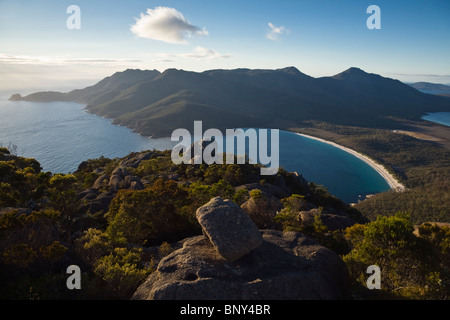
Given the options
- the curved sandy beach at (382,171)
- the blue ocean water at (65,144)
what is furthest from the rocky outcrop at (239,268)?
the curved sandy beach at (382,171)

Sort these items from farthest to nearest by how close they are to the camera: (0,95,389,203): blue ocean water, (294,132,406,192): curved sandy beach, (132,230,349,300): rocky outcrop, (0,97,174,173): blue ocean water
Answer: (294,132,406,192): curved sandy beach < (0,95,389,203): blue ocean water < (0,97,174,173): blue ocean water < (132,230,349,300): rocky outcrop

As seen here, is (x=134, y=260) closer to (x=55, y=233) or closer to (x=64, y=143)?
(x=55, y=233)

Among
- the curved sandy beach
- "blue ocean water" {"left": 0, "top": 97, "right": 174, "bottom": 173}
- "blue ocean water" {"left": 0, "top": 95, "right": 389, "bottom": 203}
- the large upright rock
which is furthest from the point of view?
the curved sandy beach

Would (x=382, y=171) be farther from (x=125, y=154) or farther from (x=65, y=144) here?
(x=65, y=144)

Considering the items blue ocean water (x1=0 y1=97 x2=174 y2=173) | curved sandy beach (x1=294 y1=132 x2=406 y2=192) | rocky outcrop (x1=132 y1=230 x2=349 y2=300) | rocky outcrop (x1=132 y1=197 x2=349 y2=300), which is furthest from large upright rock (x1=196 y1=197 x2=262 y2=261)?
curved sandy beach (x1=294 y1=132 x2=406 y2=192)

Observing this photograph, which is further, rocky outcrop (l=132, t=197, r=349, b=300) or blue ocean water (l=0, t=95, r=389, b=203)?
blue ocean water (l=0, t=95, r=389, b=203)

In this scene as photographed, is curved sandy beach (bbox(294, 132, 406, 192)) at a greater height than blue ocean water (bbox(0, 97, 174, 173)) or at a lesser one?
lesser

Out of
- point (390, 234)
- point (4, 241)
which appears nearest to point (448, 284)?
point (390, 234)

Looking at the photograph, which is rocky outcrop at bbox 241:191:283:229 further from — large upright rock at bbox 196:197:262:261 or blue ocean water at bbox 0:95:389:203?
blue ocean water at bbox 0:95:389:203
